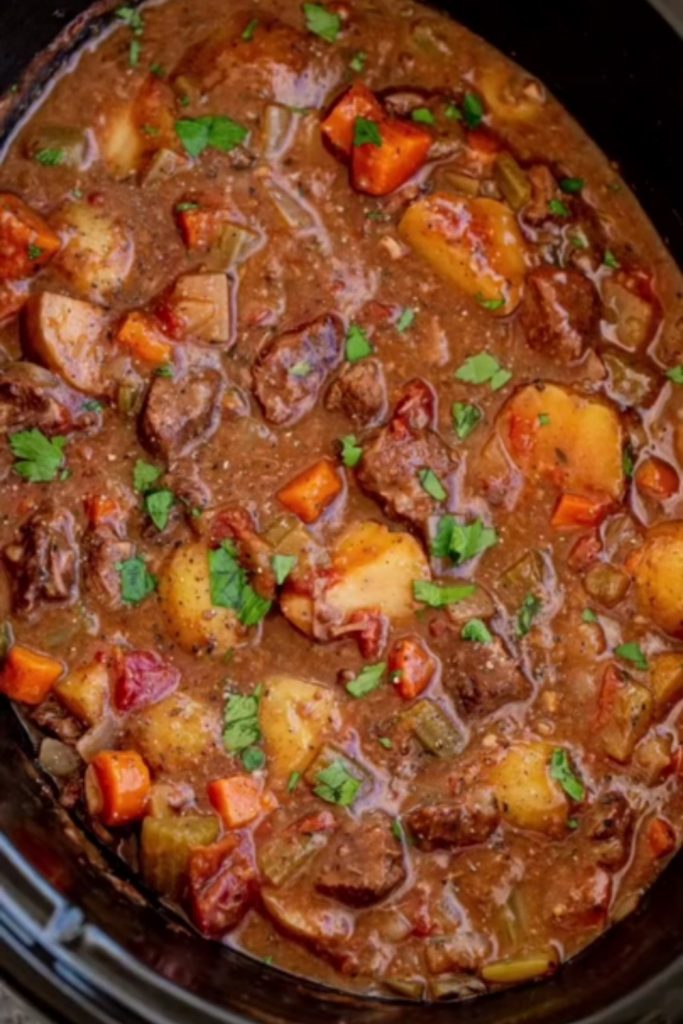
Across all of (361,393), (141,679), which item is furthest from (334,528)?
(141,679)

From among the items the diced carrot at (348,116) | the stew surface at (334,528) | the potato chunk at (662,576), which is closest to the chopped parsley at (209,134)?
the stew surface at (334,528)

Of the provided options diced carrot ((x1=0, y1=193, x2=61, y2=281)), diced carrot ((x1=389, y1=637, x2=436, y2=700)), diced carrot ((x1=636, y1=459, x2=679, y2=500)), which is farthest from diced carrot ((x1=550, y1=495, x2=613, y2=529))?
diced carrot ((x1=0, y1=193, x2=61, y2=281))

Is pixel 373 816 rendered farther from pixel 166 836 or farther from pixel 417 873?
pixel 166 836

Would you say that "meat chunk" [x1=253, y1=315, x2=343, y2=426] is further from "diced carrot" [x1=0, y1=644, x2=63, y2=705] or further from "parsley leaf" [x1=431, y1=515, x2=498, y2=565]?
"diced carrot" [x1=0, y1=644, x2=63, y2=705]

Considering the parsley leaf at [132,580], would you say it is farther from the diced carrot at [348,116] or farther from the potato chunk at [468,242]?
the diced carrot at [348,116]

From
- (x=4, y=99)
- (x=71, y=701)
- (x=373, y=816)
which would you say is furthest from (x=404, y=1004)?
(x=4, y=99)
